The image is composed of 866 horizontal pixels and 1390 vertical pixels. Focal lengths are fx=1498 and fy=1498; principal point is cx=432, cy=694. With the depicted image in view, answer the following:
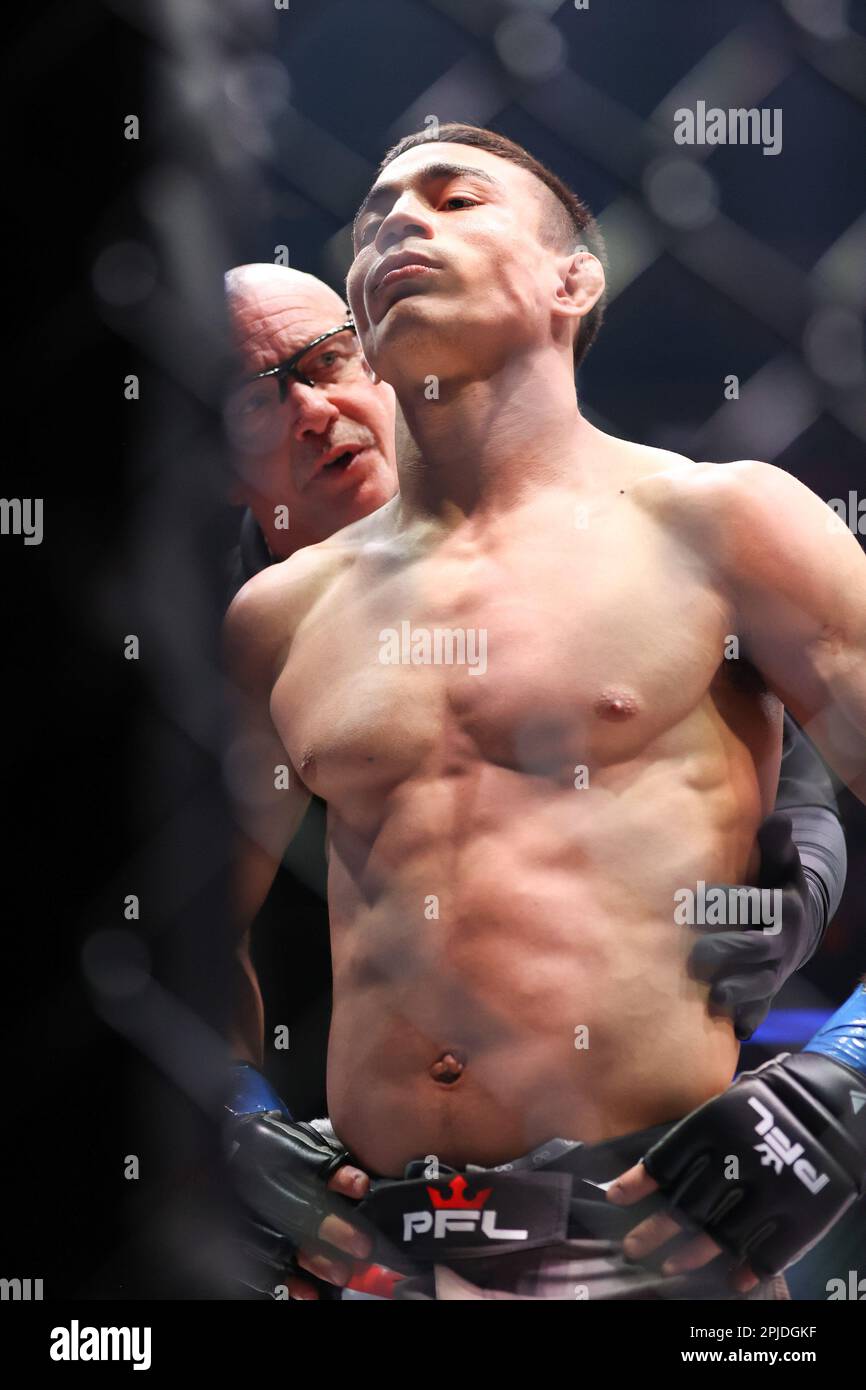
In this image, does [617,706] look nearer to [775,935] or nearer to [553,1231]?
[775,935]

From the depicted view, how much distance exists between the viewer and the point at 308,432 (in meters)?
1.94

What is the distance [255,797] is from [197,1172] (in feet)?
1.39

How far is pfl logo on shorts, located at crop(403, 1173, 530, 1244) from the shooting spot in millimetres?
1456

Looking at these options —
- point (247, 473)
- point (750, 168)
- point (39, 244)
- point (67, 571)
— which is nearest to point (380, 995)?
point (67, 571)

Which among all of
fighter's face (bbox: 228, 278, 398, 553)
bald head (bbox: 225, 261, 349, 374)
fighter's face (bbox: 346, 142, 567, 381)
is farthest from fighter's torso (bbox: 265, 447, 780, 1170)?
bald head (bbox: 225, 261, 349, 374)

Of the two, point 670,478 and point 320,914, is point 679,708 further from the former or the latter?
point 320,914

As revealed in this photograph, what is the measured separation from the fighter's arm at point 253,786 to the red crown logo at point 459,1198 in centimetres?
35

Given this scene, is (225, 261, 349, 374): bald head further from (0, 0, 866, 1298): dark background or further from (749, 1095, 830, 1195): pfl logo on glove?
(749, 1095, 830, 1195): pfl logo on glove

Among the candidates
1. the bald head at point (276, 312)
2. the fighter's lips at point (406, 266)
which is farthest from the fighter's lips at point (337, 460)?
the fighter's lips at point (406, 266)

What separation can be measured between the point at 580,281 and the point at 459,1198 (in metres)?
1.03

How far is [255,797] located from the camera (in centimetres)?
176

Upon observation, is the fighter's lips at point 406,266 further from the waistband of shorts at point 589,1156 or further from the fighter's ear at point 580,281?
the waistband of shorts at point 589,1156

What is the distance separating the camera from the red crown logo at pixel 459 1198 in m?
1.46

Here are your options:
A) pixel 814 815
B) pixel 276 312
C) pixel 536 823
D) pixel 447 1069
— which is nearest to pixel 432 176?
pixel 276 312
